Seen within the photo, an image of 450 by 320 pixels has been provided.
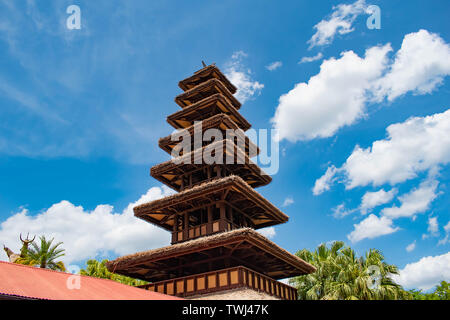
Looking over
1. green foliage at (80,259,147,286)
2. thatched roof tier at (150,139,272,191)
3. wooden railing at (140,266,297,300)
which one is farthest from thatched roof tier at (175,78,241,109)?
green foliage at (80,259,147,286)

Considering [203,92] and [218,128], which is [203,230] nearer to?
[218,128]

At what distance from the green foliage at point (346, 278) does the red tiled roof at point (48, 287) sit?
1672 cm

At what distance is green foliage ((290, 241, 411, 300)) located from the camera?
2545 centimetres

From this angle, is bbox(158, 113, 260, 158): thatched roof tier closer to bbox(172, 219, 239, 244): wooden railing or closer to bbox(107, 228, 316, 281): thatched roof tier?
bbox(172, 219, 239, 244): wooden railing

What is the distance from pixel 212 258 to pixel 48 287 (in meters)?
10.5

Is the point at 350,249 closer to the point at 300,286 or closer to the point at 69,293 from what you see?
the point at 300,286

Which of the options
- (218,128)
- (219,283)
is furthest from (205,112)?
(219,283)

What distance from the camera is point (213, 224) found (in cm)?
2183

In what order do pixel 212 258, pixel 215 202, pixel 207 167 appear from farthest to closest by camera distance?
pixel 207 167 < pixel 215 202 < pixel 212 258

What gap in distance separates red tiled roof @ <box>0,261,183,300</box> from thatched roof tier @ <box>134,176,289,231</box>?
7.97 meters

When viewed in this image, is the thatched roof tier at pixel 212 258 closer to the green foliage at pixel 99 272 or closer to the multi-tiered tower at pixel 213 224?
the multi-tiered tower at pixel 213 224

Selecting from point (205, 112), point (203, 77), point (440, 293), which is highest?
point (203, 77)

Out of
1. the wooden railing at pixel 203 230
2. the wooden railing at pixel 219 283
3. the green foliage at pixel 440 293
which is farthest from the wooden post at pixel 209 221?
the green foliage at pixel 440 293
